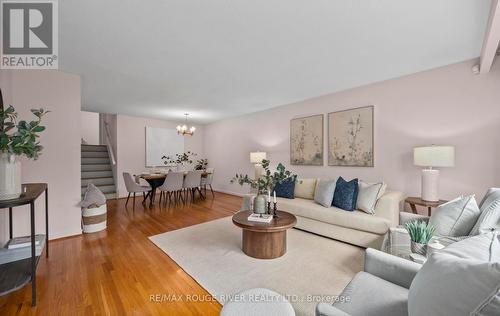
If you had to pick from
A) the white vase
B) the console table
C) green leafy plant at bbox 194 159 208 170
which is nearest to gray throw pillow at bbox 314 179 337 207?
the console table

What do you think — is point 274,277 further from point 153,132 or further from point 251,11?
point 153,132

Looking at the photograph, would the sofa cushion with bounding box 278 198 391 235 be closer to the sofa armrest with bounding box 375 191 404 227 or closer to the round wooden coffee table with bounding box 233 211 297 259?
the sofa armrest with bounding box 375 191 404 227

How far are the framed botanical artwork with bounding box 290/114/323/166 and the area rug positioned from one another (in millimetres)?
1715

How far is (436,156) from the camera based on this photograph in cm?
248

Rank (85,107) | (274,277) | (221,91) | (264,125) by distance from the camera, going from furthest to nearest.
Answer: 1. (264,125)
2. (85,107)
3. (221,91)
4. (274,277)

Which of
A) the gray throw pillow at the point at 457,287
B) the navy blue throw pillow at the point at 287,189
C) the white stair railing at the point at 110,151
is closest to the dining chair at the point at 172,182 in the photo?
the white stair railing at the point at 110,151

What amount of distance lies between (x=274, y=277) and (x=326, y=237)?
51.2 inches

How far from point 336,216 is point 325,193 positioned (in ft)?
1.34

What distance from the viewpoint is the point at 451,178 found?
2736 mm

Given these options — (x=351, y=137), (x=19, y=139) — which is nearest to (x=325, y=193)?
(x=351, y=137)

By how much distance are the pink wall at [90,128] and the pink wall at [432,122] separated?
8.23m

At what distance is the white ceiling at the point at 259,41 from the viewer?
166 cm

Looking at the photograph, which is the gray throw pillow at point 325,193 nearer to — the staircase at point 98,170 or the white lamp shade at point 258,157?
the white lamp shade at point 258,157

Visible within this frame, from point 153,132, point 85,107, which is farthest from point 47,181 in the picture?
point 153,132
